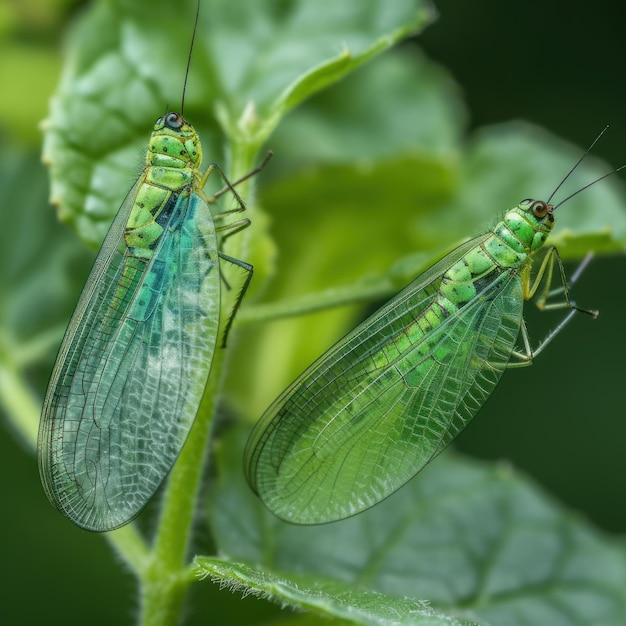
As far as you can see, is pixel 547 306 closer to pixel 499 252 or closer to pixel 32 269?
pixel 499 252

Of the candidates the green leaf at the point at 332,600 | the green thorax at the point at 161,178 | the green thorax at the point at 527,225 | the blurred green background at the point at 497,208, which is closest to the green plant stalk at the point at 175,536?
the green leaf at the point at 332,600

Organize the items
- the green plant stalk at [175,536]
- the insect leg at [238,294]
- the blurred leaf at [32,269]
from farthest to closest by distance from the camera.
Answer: the blurred leaf at [32,269], the insect leg at [238,294], the green plant stalk at [175,536]

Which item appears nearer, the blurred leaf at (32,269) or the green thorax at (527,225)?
the green thorax at (527,225)

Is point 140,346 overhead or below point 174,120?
below

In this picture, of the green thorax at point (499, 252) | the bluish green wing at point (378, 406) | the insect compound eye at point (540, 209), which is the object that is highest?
the insect compound eye at point (540, 209)

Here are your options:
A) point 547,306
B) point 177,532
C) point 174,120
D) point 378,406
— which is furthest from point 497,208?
point 177,532

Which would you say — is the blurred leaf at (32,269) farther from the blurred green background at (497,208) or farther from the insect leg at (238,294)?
the insect leg at (238,294)

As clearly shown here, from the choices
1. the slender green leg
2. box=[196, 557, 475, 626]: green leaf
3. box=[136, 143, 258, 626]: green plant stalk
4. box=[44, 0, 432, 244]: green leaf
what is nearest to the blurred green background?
box=[44, 0, 432, 244]: green leaf
